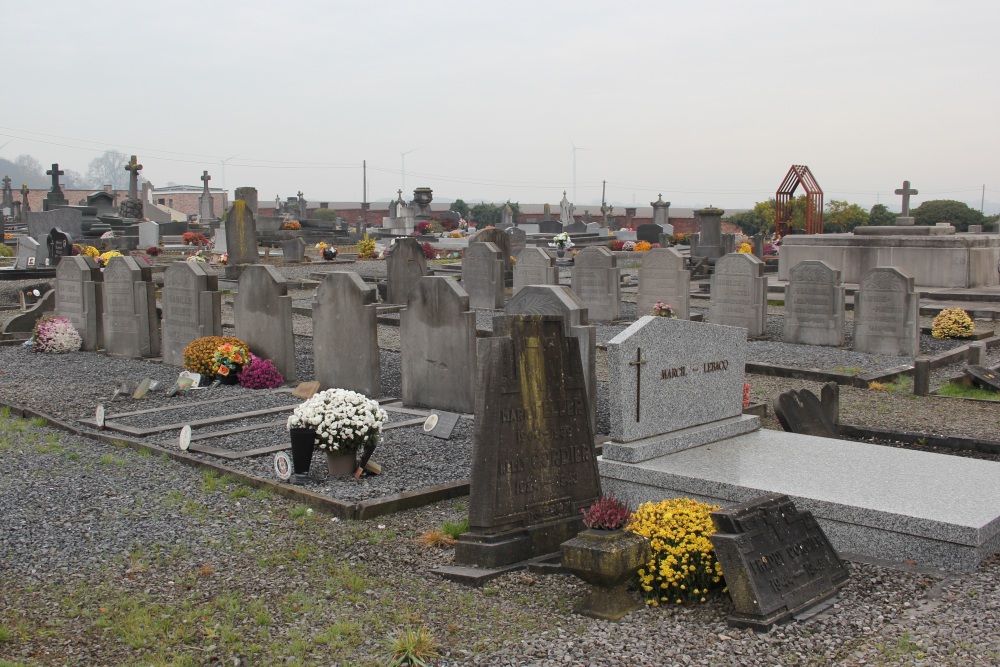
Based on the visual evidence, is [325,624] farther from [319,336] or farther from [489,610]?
[319,336]

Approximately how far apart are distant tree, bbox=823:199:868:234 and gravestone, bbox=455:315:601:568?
43.3 meters

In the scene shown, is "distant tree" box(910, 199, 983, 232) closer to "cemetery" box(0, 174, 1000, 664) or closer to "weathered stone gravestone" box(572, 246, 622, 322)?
"weathered stone gravestone" box(572, 246, 622, 322)

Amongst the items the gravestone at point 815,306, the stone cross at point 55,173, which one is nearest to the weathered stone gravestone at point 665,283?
the gravestone at point 815,306

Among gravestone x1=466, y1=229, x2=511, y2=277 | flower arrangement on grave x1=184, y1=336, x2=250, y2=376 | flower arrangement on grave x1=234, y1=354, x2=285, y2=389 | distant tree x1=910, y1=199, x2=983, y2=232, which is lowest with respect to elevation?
flower arrangement on grave x1=234, y1=354, x2=285, y2=389

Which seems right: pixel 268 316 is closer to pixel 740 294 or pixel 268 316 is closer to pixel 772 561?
pixel 740 294

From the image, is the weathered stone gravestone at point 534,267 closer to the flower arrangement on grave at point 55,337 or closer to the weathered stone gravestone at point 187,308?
the weathered stone gravestone at point 187,308

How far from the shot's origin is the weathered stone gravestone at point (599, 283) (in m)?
18.4

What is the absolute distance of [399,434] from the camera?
31.1 ft

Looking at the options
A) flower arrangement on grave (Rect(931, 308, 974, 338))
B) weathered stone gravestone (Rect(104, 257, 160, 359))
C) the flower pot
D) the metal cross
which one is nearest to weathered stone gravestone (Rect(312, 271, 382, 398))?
the flower pot

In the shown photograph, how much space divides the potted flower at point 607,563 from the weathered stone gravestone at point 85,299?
11599mm

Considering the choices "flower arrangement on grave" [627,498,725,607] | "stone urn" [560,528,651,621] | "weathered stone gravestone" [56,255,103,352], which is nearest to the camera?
"stone urn" [560,528,651,621]

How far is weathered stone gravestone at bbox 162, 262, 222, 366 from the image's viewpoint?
13.2 m

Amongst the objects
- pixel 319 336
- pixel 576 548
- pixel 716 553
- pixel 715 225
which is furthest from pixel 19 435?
pixel 715 225

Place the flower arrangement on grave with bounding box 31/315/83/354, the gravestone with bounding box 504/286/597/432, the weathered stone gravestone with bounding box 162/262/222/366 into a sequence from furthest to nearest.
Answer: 1. the flower arrangement on grave with bounding box 31/315/83/354
2. the weathered stone gravestone with bounding box 162/262/222/366
3. the gravestone with bounding box 504/286/597/432
